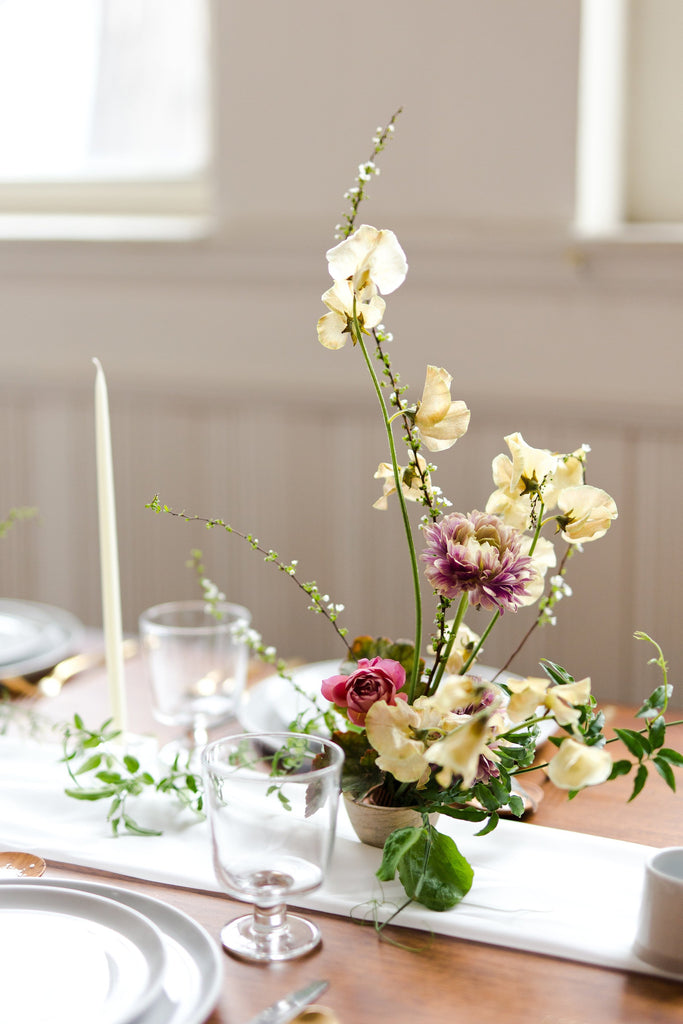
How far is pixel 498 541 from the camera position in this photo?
2.27 feet

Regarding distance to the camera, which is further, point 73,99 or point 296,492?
point 73,99

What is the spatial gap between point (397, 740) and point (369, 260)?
29 centimetres

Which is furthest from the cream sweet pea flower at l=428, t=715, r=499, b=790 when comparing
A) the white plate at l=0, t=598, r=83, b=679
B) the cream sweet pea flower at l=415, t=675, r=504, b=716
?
the white plate at l=0, t=598, r=83, b=679

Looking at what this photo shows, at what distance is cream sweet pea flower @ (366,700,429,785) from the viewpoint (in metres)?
0.66

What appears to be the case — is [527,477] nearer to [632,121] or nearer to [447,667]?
[447,667]

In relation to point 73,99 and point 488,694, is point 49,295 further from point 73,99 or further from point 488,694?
point 488,694

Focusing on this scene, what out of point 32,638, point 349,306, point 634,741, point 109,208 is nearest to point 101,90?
point 109,208

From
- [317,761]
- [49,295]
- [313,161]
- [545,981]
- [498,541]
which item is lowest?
[545,981]

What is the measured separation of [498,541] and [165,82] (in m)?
1.64

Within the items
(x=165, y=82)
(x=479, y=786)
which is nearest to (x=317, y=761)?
(x=479, y=786)

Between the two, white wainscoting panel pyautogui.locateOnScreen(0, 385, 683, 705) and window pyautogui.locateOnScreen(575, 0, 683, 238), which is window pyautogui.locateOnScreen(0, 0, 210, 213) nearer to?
white wainscoting panel pyautogui.locateOnScreen(0, 385, 683, 705)

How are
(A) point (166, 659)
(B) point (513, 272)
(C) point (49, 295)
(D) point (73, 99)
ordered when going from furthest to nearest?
(D) point (73, 99) < (C) point (49, 295) < (B) point (513, 272) < (A) point (166, 659)

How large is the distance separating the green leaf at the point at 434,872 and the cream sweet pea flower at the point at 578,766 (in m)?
0.13

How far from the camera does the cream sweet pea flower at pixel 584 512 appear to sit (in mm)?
704
